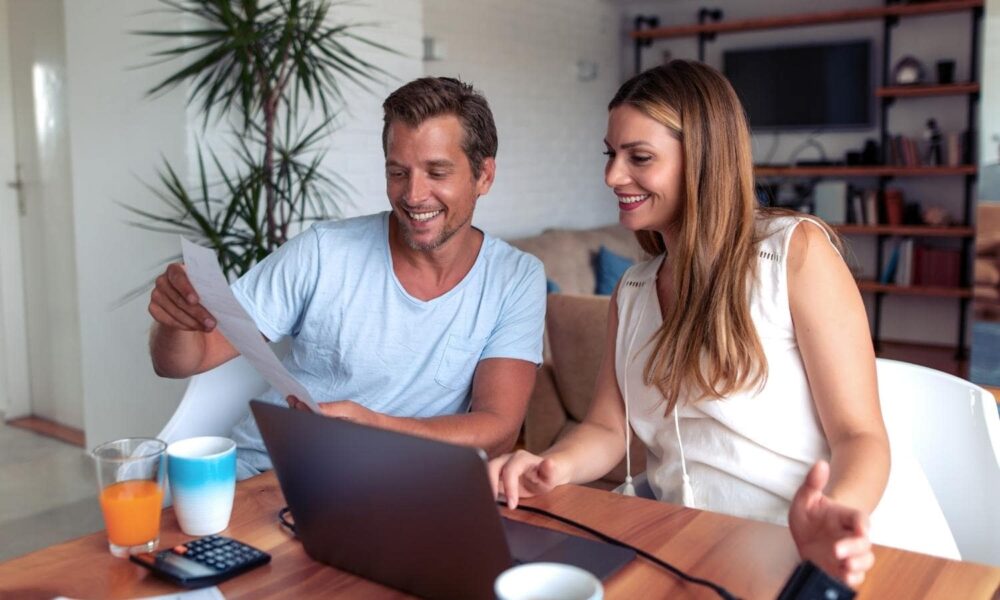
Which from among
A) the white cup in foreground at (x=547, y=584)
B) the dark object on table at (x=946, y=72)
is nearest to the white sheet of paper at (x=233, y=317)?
the white cup in foreground at (x=547, y=584)

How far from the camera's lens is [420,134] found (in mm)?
1694

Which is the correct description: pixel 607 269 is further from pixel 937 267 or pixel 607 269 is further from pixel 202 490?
pixel 202 490

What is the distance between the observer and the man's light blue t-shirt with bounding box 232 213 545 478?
5.53 ft

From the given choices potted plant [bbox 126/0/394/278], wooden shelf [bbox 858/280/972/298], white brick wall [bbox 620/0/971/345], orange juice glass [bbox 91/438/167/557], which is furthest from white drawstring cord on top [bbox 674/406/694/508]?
white brick wall [bbox 620/0/971/345]

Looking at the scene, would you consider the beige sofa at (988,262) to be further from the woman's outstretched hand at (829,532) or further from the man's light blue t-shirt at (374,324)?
the woman's outstretched hand at (829,532)

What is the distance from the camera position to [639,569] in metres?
0.98

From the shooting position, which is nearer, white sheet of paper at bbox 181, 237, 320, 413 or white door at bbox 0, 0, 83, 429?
white sheet of paper at bbox 181, 237, 320, 413

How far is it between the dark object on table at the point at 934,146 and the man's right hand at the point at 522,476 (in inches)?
201

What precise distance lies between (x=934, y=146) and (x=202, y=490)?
17.8ft

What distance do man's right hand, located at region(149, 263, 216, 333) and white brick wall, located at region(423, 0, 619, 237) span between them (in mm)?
3380

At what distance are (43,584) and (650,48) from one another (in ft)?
20.4

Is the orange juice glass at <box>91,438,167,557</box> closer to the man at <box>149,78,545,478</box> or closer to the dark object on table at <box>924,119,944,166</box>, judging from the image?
the man at <box>149,78,545,478</box>

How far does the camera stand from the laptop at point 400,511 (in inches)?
32.3

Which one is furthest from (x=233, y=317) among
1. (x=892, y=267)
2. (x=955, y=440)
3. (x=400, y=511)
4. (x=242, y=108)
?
(x=892, y=267)
